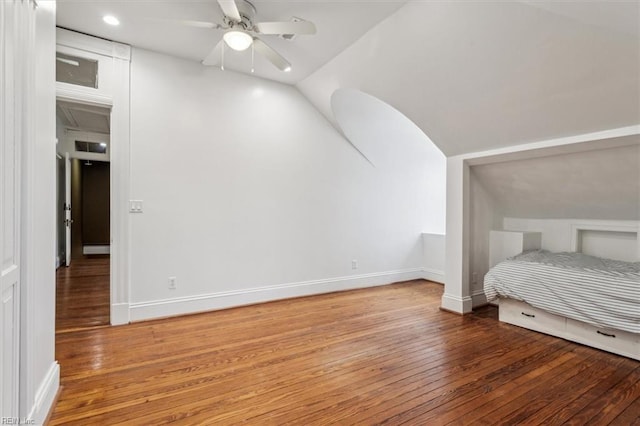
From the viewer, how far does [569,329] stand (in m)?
2.76

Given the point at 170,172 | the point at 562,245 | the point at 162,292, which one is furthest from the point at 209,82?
the point at 562,245

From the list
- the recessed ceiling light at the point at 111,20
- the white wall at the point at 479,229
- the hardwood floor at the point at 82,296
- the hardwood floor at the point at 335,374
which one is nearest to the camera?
the hardwood floor at the point at 335,374

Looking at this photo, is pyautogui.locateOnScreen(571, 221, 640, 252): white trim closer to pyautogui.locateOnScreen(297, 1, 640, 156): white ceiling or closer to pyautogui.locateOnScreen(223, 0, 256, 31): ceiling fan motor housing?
pyautogui.locateOnScreen(297, 1, 640, 156): white ceiling

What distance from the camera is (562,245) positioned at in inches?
139

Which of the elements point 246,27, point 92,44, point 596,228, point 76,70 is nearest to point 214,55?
point 246,27

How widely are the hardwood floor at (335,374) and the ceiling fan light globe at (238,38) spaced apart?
7.85 feet

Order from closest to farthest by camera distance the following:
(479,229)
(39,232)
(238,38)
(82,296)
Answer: (39,232), (238,38), (479,229), (82,296)

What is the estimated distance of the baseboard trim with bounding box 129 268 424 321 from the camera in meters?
3.15

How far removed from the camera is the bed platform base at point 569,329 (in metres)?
2.45

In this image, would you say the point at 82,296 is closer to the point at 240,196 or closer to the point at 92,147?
the point at 240,196

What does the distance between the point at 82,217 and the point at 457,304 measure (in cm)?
871

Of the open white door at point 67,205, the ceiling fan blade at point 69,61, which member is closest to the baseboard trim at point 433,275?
the ceiling fan blade at point 69,61

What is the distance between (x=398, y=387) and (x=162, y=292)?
2.52m

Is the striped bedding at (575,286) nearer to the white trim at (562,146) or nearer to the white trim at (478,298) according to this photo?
the white trim at (478,298)
